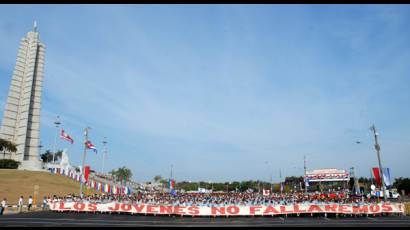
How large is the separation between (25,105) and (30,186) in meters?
35.8

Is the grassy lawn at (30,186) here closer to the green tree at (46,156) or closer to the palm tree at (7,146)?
the palm tree at (7,146)

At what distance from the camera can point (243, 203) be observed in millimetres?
26453

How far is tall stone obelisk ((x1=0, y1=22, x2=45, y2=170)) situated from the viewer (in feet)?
254

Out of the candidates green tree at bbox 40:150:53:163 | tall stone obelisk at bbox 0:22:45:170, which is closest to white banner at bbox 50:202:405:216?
tall stone obelisk at bbox 0:22:45:170

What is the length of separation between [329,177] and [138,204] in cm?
6130

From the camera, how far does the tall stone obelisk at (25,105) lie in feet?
254

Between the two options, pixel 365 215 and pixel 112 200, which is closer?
pixel 365 215

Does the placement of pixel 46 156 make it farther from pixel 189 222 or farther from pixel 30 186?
pixel 189 222

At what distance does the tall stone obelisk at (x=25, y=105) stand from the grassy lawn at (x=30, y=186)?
18219 millimetres

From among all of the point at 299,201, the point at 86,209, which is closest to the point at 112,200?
the point at 86,209

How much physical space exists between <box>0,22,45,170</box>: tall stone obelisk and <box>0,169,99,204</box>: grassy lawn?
717 inches

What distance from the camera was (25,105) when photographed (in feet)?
259

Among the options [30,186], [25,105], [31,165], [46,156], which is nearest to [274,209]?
[30,186]
